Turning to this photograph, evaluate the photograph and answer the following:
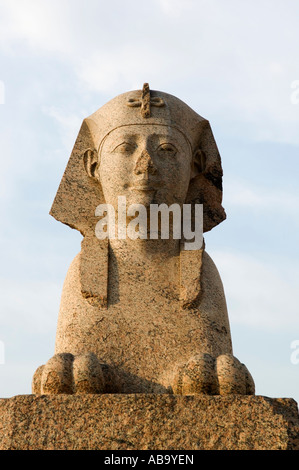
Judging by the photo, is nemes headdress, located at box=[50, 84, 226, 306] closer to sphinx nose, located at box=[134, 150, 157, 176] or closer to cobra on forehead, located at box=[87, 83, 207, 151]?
cobra on forehead, located at box=[87, 83, 207, 151]

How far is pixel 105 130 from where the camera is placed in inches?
245

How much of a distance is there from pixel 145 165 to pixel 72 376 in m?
1.80

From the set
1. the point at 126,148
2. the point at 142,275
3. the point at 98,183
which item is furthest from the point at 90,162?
the point at 142,275

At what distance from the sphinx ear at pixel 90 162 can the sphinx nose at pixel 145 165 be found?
23.7 inches

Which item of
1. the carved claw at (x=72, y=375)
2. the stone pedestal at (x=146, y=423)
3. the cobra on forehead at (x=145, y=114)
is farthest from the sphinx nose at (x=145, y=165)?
the stone pedestal at (x=146, y=423)

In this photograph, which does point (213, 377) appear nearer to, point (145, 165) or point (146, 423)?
point (146, 423)

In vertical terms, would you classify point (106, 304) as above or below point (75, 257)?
below

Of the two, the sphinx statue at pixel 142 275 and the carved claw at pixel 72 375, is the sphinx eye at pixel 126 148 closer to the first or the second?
the sphinx statue at pixel 142 275

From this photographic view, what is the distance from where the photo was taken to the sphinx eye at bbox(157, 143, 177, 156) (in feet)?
19.8

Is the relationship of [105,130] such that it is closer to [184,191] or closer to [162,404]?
[184,191]

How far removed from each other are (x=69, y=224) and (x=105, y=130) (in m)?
0.81

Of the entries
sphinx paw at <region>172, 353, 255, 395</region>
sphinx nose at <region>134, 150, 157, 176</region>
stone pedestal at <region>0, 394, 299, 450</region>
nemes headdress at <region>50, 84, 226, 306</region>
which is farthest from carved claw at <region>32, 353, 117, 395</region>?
sphinx nose at <region>134, 150, 157, 176</region>

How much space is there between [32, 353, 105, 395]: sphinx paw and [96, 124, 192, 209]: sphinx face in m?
1.48
